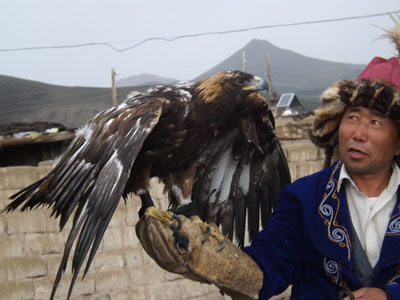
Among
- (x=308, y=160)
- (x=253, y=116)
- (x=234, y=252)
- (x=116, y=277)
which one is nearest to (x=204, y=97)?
(x=253, y=116)

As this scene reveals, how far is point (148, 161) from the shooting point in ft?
9.44

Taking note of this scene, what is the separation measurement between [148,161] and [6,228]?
6.70 feet

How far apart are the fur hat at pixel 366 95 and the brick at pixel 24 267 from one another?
3.03 metres

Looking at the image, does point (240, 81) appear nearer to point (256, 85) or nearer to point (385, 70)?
point (256, 85)

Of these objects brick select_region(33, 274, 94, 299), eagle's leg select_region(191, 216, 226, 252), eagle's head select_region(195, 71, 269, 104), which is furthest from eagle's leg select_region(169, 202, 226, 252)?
brick select_region(33, 274, 94, 299)

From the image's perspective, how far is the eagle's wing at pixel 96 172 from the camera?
2.19m

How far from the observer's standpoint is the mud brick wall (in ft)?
14.3

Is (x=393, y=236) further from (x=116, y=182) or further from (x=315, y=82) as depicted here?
(x=315, y=82)

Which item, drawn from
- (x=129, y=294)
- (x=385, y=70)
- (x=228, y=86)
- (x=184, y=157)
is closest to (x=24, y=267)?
(x=129, y=294)

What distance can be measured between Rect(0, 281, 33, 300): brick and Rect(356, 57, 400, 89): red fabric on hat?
3.42 m

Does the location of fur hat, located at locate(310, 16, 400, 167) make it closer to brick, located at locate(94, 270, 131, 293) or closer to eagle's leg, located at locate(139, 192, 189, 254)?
eagle's leg, located at locate(139, 192, 189, 254)

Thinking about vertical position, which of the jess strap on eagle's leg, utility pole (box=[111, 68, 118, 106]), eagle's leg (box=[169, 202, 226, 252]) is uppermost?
the jess strap on eagle's leg

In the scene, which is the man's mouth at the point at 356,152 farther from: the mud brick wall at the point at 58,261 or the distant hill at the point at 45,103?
the distant hill at the point at 45,103

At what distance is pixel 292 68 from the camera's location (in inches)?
961
